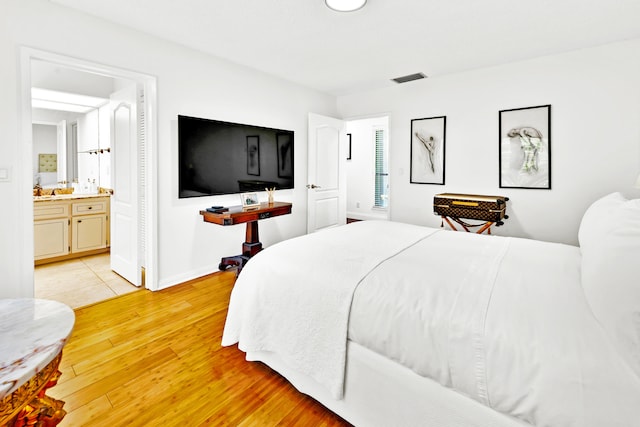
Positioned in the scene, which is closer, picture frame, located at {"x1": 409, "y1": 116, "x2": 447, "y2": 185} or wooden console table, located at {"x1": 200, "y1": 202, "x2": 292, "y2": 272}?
wooden console table, located at {"x1": 200, "y1": 202, "x2": 292, "y2": 272}

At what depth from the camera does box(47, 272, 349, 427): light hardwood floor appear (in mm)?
1547

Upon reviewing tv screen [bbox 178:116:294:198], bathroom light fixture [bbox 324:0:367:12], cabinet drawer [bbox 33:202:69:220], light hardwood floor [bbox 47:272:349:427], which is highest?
bathroom light fixture [bbox 324:0:367:12]

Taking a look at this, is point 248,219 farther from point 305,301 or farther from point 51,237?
point 51,237

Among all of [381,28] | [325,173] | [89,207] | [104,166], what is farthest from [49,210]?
[381,28]

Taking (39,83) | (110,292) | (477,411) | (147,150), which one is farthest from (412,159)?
(39,83)

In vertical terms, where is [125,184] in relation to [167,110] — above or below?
below

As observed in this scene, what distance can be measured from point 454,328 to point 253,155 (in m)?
3.26

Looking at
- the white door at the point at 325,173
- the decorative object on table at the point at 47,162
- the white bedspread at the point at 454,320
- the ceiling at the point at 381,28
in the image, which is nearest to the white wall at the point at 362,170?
the white door at the point at 325,173

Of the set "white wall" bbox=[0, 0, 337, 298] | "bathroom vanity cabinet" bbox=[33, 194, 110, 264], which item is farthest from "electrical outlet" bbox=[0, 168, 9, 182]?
"bathroom vanity cabinet" bbox=[33, 194, 110, 264]

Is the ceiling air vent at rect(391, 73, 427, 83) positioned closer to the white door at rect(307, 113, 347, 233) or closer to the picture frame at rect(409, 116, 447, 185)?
the picture frame at rect(409, 116, 447, 185)

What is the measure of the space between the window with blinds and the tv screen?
3.04 metres

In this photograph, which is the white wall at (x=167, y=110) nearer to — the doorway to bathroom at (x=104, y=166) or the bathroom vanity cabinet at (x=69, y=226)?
the doorway to bathroom at (x=104, y=166)

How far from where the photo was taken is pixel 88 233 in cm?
429

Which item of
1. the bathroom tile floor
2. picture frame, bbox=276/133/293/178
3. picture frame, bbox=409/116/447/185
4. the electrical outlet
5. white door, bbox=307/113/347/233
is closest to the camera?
the electrical outlet
